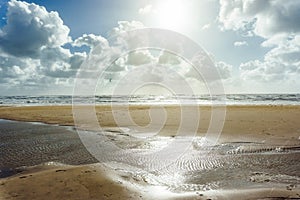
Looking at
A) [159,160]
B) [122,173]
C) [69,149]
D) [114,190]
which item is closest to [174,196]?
[114,190]

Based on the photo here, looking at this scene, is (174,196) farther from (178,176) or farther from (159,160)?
(159,160)

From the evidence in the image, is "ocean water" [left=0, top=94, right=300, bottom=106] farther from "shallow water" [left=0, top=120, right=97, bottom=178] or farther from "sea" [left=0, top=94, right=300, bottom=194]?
"sea" [left=0, top=94, right=300, bottom=194]

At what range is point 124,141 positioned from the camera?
16562 mm

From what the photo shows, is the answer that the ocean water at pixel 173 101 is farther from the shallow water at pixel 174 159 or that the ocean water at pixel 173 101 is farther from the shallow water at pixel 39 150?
the shallow water at pixel 174 159

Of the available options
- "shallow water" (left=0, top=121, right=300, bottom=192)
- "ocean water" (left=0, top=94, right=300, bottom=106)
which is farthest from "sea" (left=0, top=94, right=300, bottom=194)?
"ocean water" (left=0, top=94, right=300, bottom=106)

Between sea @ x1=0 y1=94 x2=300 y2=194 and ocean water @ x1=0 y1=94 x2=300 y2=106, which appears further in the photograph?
ocean water @ x1=0 y1=94 x2=300 y2=106

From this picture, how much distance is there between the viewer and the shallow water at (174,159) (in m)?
9.13

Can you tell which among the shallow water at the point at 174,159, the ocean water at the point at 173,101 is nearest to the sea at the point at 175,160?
the shallow water at the point at 174,159

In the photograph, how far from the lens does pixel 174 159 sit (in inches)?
477

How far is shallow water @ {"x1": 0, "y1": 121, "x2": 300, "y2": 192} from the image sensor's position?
9.13 metres

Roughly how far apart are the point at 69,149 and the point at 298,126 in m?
17.1

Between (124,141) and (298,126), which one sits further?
(298,126)

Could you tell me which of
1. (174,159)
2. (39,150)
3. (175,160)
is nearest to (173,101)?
(39,150)

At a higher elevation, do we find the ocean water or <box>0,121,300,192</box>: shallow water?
the ocean water
